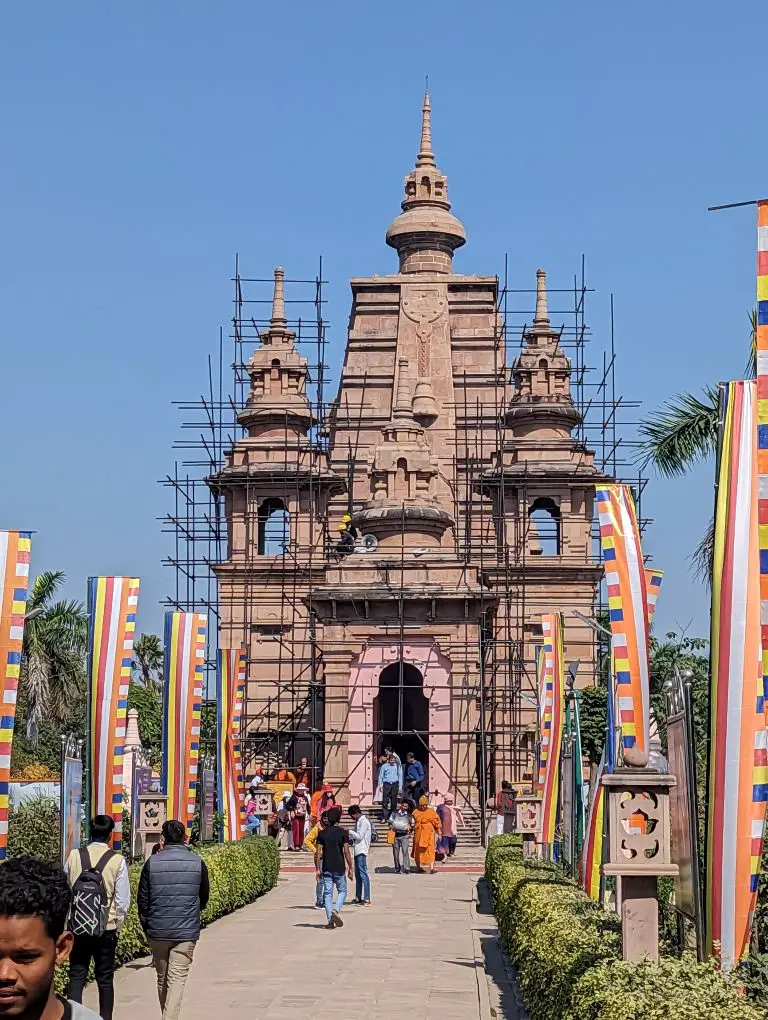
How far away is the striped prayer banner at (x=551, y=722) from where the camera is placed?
80.6 ft

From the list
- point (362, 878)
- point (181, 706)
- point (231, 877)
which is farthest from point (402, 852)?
point (231, 877)

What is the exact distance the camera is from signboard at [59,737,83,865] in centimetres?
1766

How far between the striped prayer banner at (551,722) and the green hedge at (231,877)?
14.1 ft

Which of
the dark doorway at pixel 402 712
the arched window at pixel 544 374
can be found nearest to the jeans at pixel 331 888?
the dark doorway at pixel 402 712

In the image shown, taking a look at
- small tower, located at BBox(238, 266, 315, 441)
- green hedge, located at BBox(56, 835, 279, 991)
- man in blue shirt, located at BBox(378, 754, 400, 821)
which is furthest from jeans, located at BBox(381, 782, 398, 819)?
small tower, located at BBox(238, 266, 315, 441)

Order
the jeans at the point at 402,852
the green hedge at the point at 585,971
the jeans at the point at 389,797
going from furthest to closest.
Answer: the jeans at the point at 389,797 → the jeans at the point at 402,852 → the green hedge at the point at 585,971

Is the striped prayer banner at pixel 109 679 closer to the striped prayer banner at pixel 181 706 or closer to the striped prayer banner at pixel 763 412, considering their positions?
the striped prayer banner at pixel 181 706

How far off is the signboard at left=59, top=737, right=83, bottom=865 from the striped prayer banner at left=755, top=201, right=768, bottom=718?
8393 mm

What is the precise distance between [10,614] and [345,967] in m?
5.67

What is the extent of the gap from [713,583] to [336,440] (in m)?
47.9

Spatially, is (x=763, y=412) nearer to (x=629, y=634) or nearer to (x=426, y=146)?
(x=629, y=634)

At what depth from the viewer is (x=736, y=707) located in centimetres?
1095

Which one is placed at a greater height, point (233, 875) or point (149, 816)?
point (149, 816)

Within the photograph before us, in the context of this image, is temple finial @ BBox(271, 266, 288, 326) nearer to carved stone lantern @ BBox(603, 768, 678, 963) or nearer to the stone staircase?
the stone staircase
